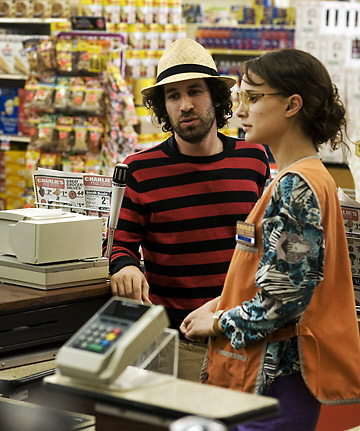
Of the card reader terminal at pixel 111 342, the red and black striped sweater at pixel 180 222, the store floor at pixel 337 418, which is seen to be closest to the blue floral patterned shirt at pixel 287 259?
the card reader terminal at pixel 111 342

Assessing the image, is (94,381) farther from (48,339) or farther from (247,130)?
(48,339)

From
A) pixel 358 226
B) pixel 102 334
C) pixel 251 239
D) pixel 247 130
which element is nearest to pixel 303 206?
pixel 251 239

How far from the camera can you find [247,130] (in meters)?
2.17

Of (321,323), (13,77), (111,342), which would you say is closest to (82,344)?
(111,342)

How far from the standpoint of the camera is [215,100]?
11.0 feet

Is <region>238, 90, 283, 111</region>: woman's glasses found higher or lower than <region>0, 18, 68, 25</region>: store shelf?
lower

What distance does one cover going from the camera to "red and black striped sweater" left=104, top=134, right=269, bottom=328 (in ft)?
9.87

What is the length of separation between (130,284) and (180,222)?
1.26 feet

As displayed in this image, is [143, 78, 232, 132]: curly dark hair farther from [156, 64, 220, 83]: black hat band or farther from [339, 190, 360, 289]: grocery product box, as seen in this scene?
[339, 190, 360, 289]: grocery product box

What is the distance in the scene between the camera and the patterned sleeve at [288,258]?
1.94 meters

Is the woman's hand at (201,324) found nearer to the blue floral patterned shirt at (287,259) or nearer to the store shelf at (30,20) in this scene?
the blue floral patterned shirt at (287,259)

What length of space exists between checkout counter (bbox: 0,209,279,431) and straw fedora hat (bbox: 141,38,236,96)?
2.23ft

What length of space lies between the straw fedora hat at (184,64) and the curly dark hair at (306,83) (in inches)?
38.0

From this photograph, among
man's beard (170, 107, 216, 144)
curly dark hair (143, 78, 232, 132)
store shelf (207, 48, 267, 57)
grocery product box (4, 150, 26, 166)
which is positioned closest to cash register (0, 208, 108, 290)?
man's beard (170, 107, 216, 144)
